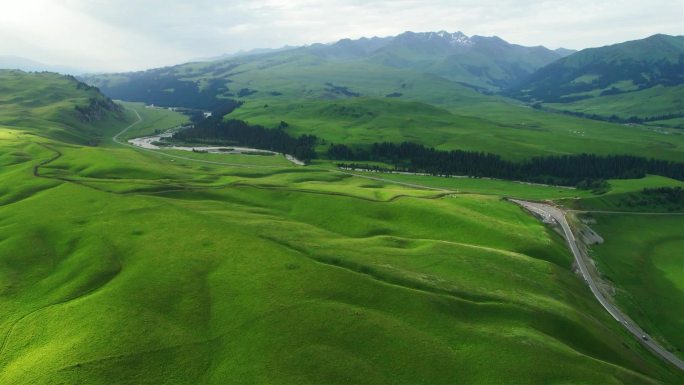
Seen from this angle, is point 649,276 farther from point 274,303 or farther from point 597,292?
point 274,303

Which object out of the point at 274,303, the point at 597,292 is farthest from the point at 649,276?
the point at 274,303

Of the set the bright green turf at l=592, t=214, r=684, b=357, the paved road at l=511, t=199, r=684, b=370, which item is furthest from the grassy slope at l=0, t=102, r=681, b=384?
the bright green turf at l=592, t=214, r=684, b=357

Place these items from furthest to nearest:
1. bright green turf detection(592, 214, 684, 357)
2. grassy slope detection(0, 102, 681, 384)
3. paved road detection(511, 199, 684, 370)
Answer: bright green turf detection(592, 214, 684, 357)
paved road detection(511, 199, 684, 370)
grassy slope detection(0, 102, 681, 384)

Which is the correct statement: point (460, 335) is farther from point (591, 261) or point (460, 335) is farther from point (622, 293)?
point (591, 261)

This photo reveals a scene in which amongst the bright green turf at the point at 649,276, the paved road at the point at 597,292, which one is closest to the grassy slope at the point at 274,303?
the paved road at the point at 597,292

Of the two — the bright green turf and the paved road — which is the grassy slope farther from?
the bright green turf
